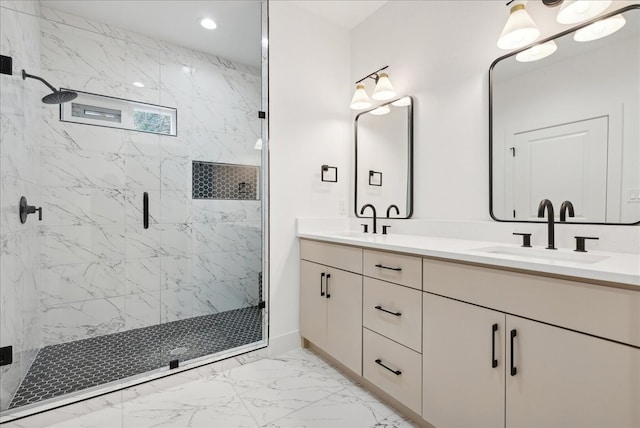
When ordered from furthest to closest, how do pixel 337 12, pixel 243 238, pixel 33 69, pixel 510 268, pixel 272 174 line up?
pixel 243 238, pixel 337 12, pixel 272 174, pixel 33 69, pixel 510 268

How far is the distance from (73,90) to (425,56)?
98.5 inches

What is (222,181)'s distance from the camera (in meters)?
2.63

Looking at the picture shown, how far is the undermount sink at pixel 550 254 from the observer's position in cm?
123

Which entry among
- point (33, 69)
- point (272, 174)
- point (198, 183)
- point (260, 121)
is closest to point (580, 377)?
point (272, 174)

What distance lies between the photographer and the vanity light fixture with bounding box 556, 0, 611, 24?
4.25 feet

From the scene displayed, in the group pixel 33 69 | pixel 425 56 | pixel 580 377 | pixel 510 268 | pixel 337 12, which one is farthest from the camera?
pixel 337 12

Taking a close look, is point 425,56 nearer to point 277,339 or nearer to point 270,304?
point 270,304

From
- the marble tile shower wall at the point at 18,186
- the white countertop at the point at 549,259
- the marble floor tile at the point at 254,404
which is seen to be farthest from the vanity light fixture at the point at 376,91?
the marble tile shower wall at the point at 18,186

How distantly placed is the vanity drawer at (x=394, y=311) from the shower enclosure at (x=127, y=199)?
0.93m

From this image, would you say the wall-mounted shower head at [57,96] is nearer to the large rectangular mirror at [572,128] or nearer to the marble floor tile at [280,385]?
the marble floor tile at [280,385]

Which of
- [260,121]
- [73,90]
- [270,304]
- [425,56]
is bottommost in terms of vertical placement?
→ [270,304]

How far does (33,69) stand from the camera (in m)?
1.91

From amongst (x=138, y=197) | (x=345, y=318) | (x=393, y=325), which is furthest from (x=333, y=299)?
(x=138, y=197)

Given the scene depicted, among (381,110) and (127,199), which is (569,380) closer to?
(381,110)
